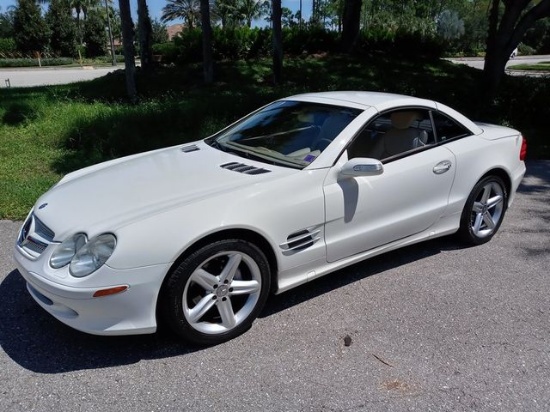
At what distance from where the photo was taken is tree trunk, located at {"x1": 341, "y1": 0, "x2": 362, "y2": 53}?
56.1ft

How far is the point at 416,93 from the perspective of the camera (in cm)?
1136

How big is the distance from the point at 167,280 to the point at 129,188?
834 millimetres

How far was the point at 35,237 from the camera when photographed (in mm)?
3244

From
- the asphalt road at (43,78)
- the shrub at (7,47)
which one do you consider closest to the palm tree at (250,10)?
the shrub at (7,47)

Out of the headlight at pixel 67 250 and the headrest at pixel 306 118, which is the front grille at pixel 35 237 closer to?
the headlight at pixel 67 250

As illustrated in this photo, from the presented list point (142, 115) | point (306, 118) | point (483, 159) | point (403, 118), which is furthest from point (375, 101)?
point (142, 115)

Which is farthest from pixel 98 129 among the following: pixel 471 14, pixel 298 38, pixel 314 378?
pixel 471 14

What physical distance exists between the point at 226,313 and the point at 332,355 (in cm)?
70

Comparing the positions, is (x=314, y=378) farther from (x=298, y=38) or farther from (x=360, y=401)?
(x=298, y=38)

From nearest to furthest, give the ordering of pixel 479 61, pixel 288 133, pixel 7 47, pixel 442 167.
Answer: pixel 288 133, pixel 442 167, pixel 479 61, pixel 7 47

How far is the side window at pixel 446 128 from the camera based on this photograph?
443 centimetres

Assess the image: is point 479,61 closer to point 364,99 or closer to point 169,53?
point 169,53

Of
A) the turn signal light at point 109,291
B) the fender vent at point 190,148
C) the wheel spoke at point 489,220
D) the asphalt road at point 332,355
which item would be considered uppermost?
the fender vent at point 190,148

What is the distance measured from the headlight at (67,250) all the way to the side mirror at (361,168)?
1765mm
